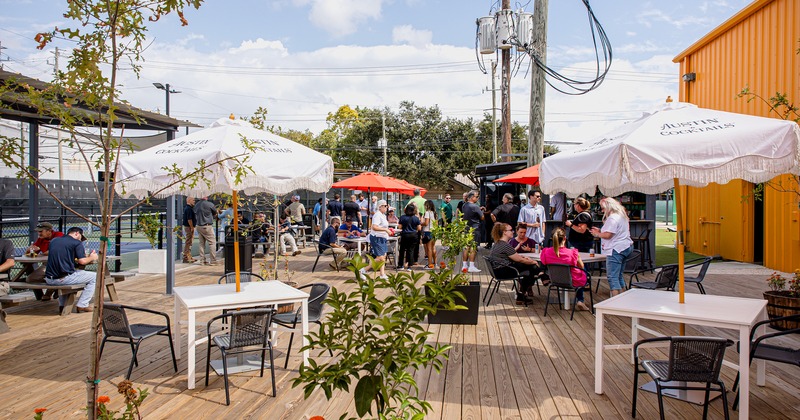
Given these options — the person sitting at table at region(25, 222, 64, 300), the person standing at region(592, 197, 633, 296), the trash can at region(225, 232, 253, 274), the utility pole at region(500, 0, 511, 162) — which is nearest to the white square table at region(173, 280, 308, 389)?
the person standing at region(592, 197, 633, 296)

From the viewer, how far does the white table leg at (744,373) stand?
3.65m

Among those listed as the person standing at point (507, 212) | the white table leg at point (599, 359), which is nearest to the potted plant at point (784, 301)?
the white table leg at point (599, 359)

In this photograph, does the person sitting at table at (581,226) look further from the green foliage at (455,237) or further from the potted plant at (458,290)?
the green foliage at (455,237)

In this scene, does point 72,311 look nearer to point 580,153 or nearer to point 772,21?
point 580,153

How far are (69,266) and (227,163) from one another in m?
4.06

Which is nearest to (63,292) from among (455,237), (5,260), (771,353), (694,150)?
(5,260)

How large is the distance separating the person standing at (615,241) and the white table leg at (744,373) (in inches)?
132

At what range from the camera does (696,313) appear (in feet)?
13.3

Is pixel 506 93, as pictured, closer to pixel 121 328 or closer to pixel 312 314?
pixel 312 314

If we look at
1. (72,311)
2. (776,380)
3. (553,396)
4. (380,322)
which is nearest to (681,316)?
(553,396)

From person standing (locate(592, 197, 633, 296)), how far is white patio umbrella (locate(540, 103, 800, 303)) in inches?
92.8

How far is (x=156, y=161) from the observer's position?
16.8 ft

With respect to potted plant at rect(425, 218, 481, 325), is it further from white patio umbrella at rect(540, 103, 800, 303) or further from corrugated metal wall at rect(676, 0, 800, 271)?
corrugated metal wall at rect(676, 0, 800, 271)

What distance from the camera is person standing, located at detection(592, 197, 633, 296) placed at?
280 inches
